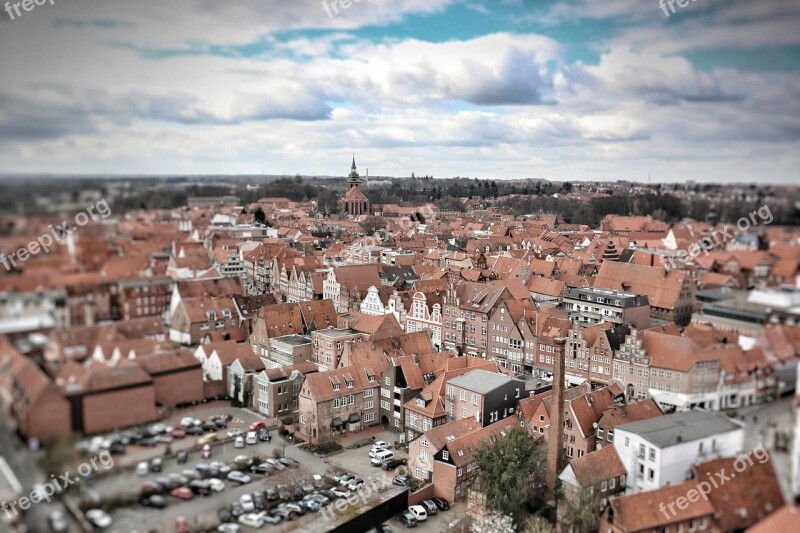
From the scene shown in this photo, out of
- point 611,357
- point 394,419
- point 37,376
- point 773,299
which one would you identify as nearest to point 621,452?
point 611,357

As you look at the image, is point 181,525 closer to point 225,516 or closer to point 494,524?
point 225,516

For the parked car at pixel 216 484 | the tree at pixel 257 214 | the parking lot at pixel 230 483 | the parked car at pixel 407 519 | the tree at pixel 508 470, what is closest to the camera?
the parking lot at pixel 230 483

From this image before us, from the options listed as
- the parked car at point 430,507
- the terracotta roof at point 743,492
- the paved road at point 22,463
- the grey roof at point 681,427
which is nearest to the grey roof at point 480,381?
the parked car at point 430,507

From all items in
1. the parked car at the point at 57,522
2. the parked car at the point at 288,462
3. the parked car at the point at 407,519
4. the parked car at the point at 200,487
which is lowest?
the parked car at the point at 407,519

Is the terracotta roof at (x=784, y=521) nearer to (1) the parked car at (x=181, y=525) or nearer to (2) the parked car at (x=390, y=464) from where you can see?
(1) the parked car at (x=181, y=525)

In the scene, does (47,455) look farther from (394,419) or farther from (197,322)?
(394,419)

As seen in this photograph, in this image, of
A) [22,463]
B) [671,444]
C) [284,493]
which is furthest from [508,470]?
[22,463]

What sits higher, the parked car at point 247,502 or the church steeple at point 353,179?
the church steeple at point 353,179

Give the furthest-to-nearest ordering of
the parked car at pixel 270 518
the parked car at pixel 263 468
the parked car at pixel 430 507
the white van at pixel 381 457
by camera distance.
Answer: the white van at pixel 381 457, the parked car at pixel 430 507, the parked car at pixel 263 468, the parked car at pixel 270 518
